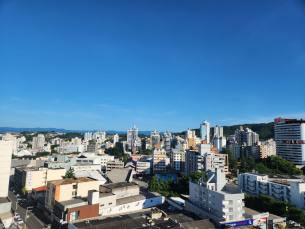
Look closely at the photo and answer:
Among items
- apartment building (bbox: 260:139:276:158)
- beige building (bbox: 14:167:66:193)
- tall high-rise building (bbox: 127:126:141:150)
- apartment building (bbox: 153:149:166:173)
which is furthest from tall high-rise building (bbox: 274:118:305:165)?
tall high-rise building (bbox: 127:126:141:150)

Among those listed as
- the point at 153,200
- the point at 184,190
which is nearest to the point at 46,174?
the point at 153,200

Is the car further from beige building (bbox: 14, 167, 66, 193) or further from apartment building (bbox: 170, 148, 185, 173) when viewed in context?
apartment building (bbox: 170, 148, 185, 173)

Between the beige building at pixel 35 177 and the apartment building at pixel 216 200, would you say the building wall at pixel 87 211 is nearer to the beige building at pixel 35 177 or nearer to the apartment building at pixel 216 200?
the apartment building at pixel 216 200

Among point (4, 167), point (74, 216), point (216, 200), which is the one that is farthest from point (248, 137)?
point (4, 167)

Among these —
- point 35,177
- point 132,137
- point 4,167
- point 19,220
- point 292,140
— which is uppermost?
point 292,140

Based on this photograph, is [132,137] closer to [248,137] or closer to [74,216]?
[248,137]
